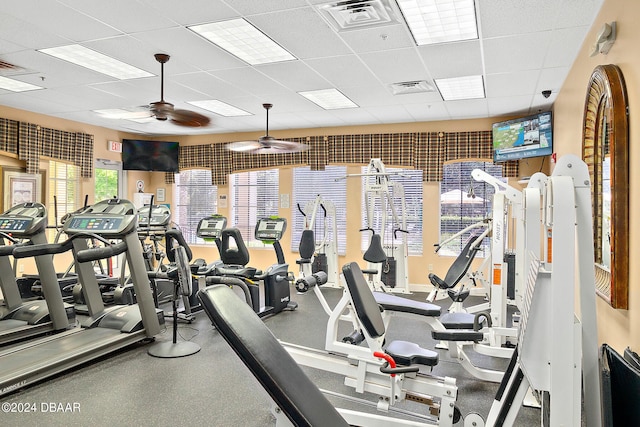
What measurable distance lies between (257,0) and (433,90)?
2883mm

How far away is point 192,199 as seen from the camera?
28.6 feet

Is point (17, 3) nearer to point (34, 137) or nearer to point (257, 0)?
point (257, 0)

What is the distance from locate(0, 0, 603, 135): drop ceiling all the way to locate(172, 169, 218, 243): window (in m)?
2.33

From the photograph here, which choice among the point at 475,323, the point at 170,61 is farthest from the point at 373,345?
the point at 170,61

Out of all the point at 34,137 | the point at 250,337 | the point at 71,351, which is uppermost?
the point at 34,137

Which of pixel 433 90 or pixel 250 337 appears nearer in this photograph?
pixel 250 337

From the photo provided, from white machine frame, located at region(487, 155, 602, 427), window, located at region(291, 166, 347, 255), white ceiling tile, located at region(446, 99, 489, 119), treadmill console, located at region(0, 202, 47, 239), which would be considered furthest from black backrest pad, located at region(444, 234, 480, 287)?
treadmill console, located at region(0, 202, 47, 239)

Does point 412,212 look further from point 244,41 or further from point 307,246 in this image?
point 244,41

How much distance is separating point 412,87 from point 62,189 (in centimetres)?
590

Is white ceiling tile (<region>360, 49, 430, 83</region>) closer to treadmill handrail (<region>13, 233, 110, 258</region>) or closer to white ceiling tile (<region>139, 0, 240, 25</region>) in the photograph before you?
white ceiling tile (<region>139, 0, 240, 25</region>)

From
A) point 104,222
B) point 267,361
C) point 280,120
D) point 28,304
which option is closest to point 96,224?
point 104,222

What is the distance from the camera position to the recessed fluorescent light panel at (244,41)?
3447 millimetres

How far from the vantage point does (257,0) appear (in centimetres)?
298

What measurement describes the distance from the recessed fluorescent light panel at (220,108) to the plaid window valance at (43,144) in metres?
2.66
